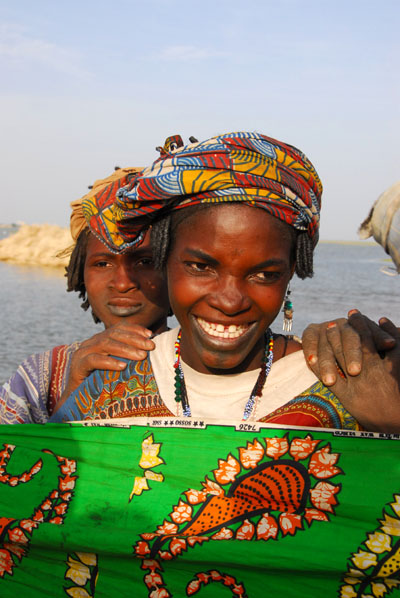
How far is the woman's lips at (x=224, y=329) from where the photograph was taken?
2.37 metres

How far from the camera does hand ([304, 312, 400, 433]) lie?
6.95 ft

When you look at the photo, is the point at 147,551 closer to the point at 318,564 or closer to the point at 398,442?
the point at 318,564

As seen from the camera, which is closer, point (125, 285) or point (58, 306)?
point (125, 285)

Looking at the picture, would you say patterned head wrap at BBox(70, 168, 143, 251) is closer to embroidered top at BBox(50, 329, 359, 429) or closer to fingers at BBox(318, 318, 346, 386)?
embroidered top at BBox(50, 329, 359, 429)

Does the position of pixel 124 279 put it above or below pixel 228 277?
below

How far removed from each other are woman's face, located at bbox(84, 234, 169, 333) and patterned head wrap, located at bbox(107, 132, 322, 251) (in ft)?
3.38

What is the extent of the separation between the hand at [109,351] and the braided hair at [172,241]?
0.36 m

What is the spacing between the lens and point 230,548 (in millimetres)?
2027

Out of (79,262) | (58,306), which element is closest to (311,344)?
(79,262)

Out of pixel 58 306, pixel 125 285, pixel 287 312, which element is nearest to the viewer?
pixel 287 312

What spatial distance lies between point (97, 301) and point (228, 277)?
1386 millimetres

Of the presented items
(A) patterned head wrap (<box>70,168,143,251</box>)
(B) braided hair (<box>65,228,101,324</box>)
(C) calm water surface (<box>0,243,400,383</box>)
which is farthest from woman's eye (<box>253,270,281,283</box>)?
(C) calm water surface (<box>0,243,400,383</box>)

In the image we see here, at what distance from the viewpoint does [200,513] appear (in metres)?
2.16

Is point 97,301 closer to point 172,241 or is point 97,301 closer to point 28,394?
point 28,394
